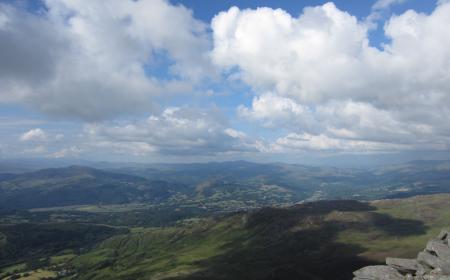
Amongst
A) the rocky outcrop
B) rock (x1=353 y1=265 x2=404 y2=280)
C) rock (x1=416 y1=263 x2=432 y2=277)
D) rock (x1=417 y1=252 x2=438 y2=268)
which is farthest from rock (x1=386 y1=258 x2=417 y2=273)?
rock (x1=353 y1=265 x2=404 y2=280)

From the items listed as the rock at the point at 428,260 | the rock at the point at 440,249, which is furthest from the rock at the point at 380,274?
the rock at the point at 440,249

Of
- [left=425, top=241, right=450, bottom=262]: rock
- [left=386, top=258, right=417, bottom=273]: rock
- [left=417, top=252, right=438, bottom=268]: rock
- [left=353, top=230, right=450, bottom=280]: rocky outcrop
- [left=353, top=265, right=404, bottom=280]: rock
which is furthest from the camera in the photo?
[left=386, top=258, right=417, bottom=273]: rock

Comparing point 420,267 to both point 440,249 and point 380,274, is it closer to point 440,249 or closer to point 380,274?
point 440,249

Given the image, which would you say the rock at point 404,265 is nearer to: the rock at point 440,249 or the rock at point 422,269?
the rock at point 422,269

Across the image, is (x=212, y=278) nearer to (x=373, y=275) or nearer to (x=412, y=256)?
(x=412, y=256)

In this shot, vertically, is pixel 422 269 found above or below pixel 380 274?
above

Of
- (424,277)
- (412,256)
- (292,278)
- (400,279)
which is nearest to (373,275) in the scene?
(400,279)

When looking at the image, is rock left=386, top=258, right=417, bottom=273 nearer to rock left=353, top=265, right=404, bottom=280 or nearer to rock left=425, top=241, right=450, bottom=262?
rock left=353, top=265, right=404, bottom=280

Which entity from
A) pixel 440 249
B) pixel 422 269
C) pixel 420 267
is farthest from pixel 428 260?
pixel 440 249
